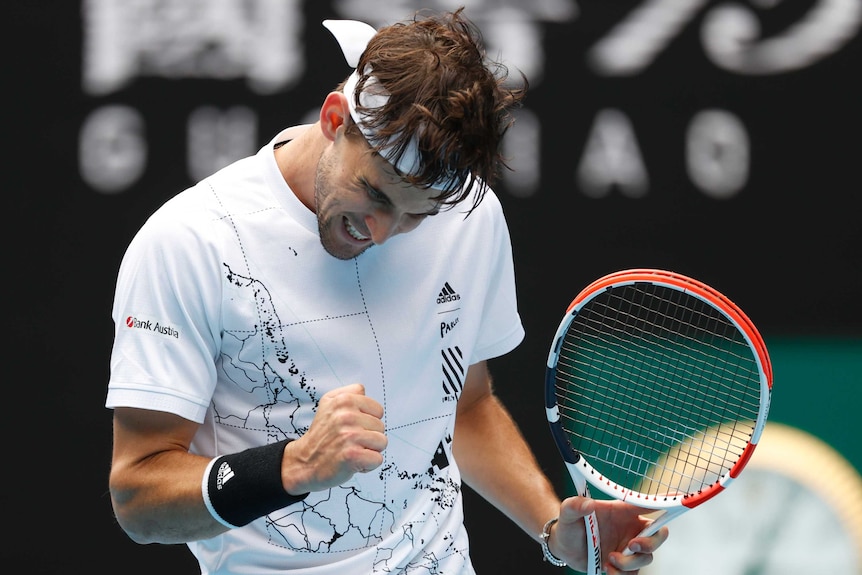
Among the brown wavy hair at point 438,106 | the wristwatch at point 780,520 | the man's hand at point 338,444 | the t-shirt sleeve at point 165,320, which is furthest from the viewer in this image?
the wristwatch at point 780,520

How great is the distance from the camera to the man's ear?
6.93ft

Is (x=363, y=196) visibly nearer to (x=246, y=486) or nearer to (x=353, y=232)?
(x=353, y=232)

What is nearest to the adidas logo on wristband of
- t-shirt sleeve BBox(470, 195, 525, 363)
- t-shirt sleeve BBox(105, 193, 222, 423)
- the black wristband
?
the black wristband

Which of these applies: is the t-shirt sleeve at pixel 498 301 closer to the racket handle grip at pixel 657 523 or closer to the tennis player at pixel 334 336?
the tennis player at pixel 334 336

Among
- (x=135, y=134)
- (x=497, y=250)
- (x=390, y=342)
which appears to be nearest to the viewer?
(x=390, y=342)

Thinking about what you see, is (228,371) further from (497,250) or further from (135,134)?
(135,134)

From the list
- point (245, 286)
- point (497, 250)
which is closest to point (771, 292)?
point (497, 250)

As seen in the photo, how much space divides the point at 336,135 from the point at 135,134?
1712 millimetres

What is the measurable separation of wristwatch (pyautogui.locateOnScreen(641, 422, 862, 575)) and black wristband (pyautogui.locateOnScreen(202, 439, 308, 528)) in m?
2.09

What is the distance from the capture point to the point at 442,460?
2414 mm

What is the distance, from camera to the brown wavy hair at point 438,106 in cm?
200

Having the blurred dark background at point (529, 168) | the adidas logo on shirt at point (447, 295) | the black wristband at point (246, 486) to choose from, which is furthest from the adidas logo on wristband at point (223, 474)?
the blurred dark background at point (529, 168)

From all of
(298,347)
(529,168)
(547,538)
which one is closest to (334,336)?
(298,347)

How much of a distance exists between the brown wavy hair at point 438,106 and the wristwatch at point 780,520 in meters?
2.10
